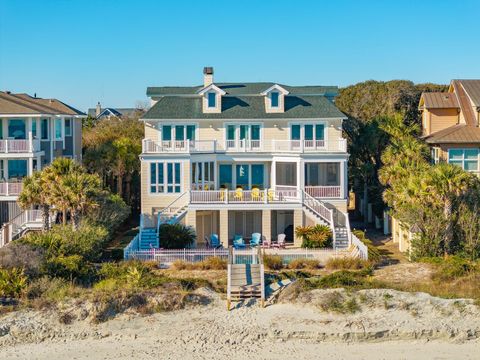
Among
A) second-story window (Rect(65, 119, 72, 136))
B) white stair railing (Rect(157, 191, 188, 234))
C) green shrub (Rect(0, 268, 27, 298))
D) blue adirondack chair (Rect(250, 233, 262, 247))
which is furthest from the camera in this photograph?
second-story window (Rect(65, 119, 72, 136))

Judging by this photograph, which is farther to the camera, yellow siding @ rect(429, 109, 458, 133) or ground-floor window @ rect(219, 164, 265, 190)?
yellow siding @ rect(429, 109, 458, 133)

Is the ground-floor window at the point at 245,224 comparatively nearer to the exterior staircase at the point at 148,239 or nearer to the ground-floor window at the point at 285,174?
the ground-floor window at the point at 285,174

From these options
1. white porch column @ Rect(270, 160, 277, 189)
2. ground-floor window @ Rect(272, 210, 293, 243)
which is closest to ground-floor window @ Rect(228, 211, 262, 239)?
ground-floor window @ Rect(272, 210, 293, 243)

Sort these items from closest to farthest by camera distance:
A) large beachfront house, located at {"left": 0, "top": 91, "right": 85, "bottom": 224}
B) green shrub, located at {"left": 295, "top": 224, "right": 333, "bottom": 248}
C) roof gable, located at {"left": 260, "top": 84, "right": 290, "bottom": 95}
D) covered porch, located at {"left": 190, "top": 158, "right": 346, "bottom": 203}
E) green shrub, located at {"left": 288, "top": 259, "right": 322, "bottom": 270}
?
green shrub, located at {"left": 288, "top": 259, "right": 322, "bottom": 270} < green shrub, located at {"left": 295, "top": 224, "right": 333, "bottom": 248} < covered porch, located at {"left": 190, "top": 158, "right": 346, "bottom": 203} < large beachfront house, located at {"left": 0, "top": 91, "right": 85, "bottom": 224} < roof gable, located at {"left": 260, "top": 84, "right": 290, "bottom": 95}

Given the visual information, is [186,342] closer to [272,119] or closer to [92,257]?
[92,257]

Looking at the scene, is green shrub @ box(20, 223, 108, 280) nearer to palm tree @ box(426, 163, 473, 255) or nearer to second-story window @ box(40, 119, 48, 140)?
second-story window @ box(40, 119, 48, 140)

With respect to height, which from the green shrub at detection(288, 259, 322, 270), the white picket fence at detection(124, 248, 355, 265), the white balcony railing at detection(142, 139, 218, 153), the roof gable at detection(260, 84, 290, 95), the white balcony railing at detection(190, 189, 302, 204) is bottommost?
the green shrub at detection(288, 259, 322, 270)

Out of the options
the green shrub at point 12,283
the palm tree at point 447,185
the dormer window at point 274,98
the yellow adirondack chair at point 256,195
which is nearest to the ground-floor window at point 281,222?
A: the yellow adirondack chair at point 256,195
